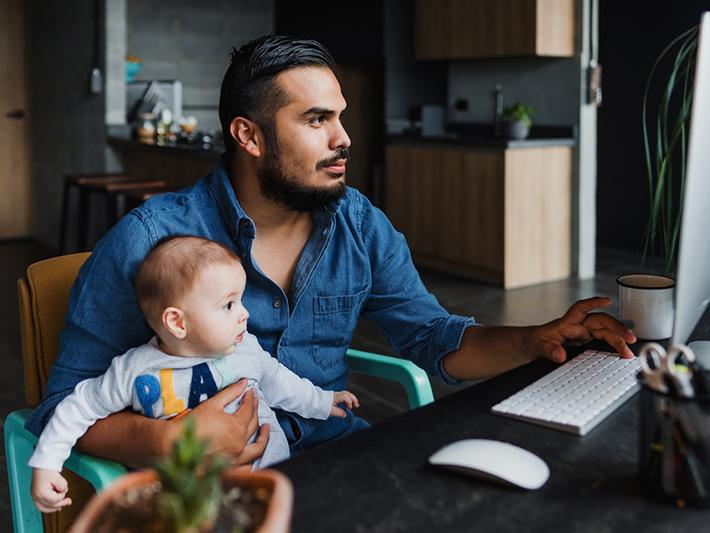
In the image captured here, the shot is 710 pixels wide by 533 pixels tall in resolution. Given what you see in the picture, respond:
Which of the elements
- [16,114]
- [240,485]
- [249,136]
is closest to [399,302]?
[249,136]

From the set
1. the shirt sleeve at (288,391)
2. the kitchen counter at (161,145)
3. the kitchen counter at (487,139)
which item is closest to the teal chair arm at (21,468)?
the shirt sleeve at (288,391)

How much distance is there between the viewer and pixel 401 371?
5.70 feet

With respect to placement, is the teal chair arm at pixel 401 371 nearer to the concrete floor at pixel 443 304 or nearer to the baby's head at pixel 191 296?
the baby's head at pixel 191 296

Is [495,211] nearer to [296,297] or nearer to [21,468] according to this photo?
[296,297]

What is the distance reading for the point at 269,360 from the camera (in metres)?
1.50

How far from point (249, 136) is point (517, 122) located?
4545 mm

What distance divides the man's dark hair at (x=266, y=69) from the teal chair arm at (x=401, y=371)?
1.62 feet

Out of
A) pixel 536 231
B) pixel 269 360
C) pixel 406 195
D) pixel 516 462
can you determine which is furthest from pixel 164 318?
pixel 406 195

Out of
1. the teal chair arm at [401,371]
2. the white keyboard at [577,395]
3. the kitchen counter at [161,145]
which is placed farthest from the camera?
the kitchen counter at [161,145]

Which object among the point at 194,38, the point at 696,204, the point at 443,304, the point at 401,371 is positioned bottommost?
the point at 443,304

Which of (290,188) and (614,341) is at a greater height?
(290,188)

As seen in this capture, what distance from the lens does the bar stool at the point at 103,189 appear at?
562 cm

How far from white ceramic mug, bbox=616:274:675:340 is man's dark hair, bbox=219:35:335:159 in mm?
666

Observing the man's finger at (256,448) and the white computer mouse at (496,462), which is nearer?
the white computer mouse at (496,462)
